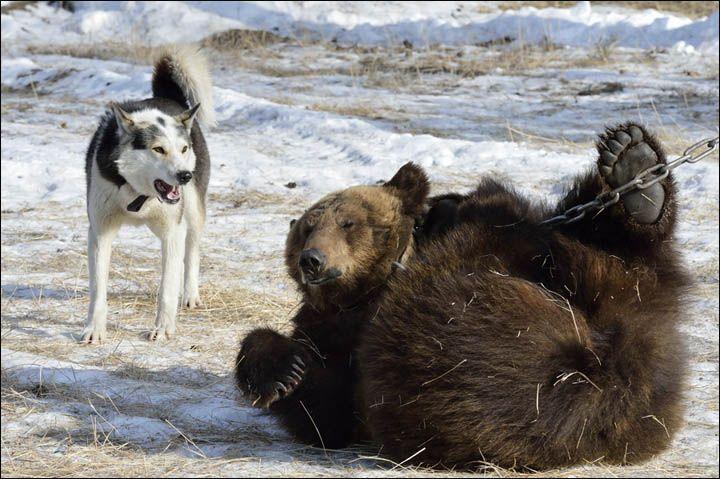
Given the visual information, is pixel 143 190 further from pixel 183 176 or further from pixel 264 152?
pixel 264 152

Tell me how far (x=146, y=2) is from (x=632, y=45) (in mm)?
11476

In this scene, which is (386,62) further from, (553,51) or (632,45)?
(632,45)

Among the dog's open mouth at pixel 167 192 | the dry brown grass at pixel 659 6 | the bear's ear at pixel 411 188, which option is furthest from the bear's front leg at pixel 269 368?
the dry brown grass at pixel 659 6

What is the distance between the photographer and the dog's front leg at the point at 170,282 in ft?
20.0

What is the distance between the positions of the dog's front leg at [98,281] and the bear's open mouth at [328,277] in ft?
8.74

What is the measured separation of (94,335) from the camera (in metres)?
5.98

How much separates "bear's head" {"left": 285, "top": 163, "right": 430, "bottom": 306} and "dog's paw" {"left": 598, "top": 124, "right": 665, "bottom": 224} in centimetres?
79

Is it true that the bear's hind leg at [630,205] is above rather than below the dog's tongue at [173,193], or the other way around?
above

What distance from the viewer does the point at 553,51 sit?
1653cm

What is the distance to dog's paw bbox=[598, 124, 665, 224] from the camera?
3375mm

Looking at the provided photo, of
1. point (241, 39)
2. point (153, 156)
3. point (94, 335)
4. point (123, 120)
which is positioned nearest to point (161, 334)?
point (94, 335)

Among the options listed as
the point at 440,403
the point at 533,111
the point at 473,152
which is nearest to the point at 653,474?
the point at 440,403

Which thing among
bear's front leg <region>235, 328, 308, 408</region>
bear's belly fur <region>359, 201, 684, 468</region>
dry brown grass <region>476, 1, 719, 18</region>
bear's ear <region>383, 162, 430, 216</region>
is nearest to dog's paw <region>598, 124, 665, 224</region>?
bear's belly fur <region>359, 201, 684, 468</region>

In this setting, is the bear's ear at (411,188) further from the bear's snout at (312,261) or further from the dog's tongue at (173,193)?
the dog's tongue at (173,193)
